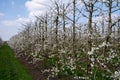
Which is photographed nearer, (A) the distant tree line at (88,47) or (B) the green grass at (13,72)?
(A) the distant tree line at (88,47)

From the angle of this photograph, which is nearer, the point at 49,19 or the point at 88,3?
the point at 88,3

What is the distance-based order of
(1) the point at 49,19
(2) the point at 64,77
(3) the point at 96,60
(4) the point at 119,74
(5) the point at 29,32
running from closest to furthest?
1. (4) the point at 119,74
2. (3) the point at 96,60
3. (2) the point at 64,77
4. (1) the point at 49,19
5. (5) the point at 29,32

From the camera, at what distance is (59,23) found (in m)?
21.1

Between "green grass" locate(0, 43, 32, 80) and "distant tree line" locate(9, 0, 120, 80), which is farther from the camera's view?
"green grass" locate(0, 43, 32, 80)

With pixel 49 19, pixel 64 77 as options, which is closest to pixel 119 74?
pixel 64 77

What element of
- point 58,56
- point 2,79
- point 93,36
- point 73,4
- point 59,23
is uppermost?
point 73,4

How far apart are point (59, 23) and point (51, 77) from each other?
432 cm

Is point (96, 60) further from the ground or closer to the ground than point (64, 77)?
further from the ground

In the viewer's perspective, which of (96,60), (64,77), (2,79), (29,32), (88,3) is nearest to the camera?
(96,60)

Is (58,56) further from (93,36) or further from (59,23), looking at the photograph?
(93,36)

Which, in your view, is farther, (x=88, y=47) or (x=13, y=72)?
(x=13, y=72)

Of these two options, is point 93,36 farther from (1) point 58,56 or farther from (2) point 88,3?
(1) point 58,56

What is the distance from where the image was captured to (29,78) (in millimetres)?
21266

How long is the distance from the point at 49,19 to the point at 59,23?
7305 mm
